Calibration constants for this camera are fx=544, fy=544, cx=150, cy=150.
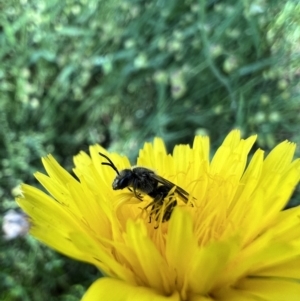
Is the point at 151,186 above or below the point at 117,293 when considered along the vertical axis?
above

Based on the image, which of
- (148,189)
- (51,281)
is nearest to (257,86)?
(51,281)

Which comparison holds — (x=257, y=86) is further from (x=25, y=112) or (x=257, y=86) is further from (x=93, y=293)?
(x=93, y=293)

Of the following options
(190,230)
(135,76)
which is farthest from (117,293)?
(135,76)

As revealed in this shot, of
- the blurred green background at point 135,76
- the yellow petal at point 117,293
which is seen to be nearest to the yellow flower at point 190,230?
the yellow petal at point 117,293

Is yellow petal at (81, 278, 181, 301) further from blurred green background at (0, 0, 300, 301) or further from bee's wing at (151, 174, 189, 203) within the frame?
blurred green background at (0, 0, 300, 301)

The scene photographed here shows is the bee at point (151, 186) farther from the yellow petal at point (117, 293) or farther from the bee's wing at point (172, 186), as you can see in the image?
the yellow petal at point (117, 293)

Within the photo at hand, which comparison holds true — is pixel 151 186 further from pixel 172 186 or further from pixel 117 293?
pixel 117 293

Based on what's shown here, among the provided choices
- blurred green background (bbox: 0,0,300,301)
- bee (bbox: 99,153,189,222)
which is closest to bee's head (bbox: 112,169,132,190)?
bee (bbox: 99,153,189,222)

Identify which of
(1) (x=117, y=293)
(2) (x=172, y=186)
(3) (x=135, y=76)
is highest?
(3) (x=135, y=76)
